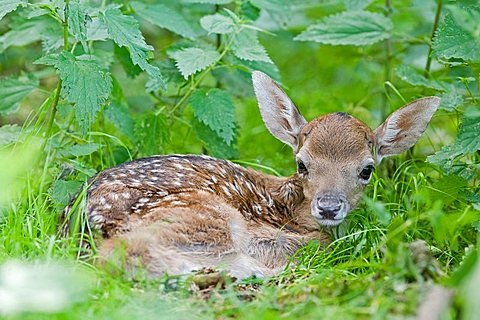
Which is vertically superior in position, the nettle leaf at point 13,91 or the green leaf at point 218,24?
the green leaf at point 218,24

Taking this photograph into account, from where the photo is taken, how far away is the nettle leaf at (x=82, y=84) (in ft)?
16.5

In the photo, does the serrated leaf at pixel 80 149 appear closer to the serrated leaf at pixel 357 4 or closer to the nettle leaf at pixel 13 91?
the nettle leaf at pixel 13 91

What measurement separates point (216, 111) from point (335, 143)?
97cm

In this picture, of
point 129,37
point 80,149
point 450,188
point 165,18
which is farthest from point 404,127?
point 80,149

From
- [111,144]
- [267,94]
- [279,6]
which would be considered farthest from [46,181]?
[279,6]

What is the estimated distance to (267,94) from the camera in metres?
5.75

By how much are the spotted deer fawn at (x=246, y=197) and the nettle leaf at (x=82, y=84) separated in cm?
37

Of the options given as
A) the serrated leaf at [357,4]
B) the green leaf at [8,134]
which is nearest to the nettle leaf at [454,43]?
the serrated leaf at [357,4]

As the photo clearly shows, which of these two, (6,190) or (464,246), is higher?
(6,190)

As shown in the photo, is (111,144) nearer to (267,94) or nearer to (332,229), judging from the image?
(267,94)

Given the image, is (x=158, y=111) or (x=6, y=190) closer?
(x=6, y=190)

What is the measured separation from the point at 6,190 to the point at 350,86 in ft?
16.0

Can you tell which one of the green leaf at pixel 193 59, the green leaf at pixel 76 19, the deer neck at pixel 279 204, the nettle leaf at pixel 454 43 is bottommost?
the deer neck at pixel 279 204

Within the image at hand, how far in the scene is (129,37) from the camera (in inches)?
200
